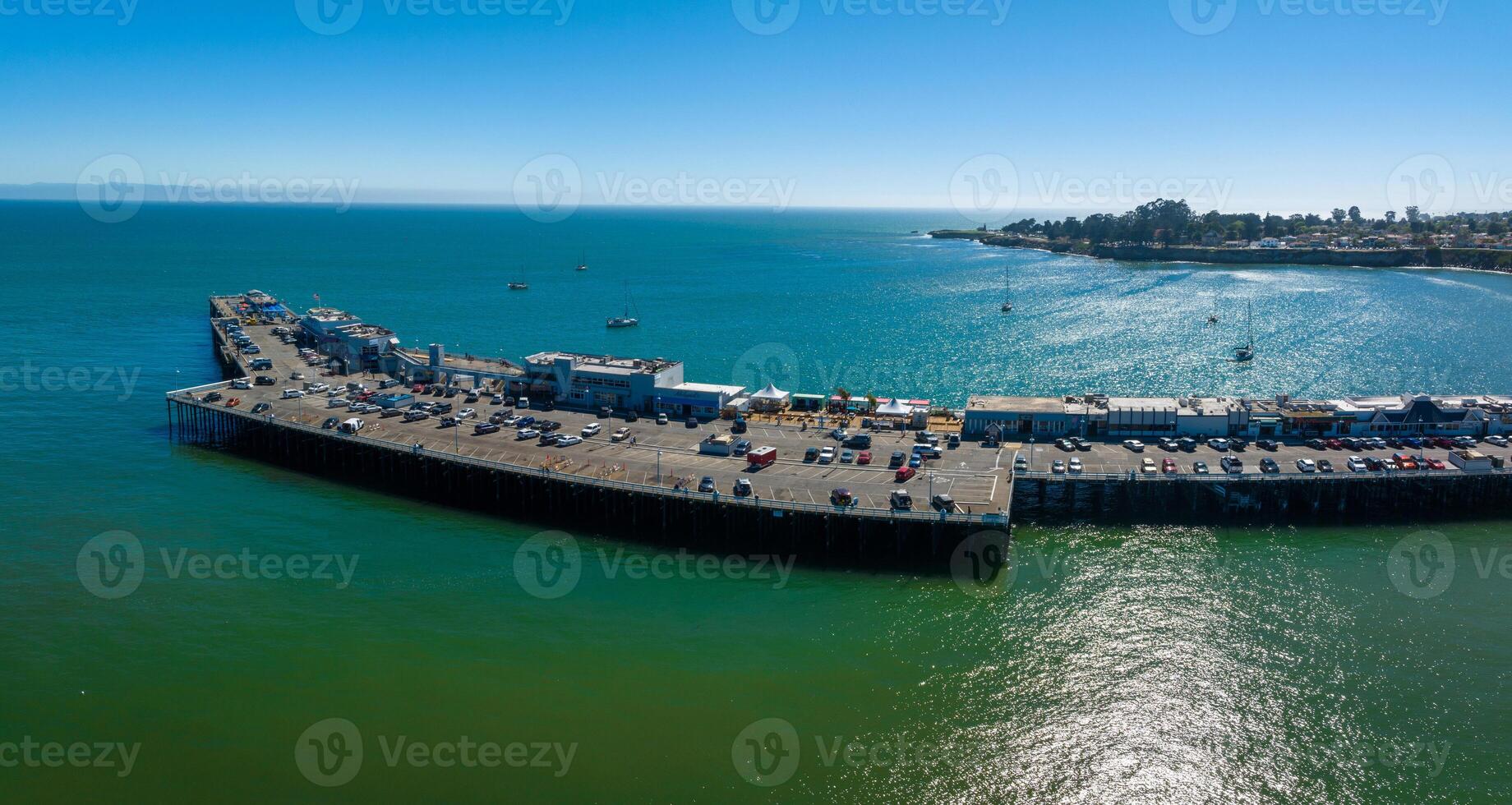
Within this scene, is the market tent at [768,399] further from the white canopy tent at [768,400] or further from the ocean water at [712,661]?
the ocean water at [712,661]

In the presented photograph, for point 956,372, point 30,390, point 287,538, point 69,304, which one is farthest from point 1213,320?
point 69,304

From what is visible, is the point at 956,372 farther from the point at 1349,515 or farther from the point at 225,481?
the point at 225,481

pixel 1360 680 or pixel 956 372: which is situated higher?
pixel 956 372

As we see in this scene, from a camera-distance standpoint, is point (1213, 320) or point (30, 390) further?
point (1213, 320)

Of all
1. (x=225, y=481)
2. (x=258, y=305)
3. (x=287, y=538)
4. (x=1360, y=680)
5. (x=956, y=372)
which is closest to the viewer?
(x=1360, y=680)

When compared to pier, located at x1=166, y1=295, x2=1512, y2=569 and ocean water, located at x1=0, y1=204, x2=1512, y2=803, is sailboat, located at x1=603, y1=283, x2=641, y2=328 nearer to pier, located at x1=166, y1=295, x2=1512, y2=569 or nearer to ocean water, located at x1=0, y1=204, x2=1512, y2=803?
pier, located at x1=166, y1=295, x2=1512, y2=569

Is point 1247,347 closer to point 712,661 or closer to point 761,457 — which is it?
point 761,457

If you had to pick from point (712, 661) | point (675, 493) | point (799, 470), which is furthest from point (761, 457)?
point (712, 661)
